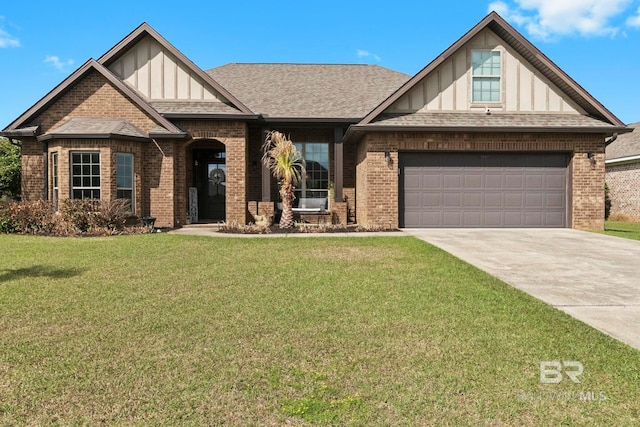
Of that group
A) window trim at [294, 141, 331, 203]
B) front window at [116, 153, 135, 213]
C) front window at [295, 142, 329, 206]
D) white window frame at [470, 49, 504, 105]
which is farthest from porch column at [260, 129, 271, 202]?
white window frame at [470, 49, 504, 105]

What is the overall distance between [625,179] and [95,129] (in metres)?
26.3

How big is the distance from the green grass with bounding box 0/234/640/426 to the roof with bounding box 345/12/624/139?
8935mm

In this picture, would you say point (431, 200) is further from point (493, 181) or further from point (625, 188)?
point (625, 188)

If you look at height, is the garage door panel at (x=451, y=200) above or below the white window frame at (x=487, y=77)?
below

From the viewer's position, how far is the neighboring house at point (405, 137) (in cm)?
1391

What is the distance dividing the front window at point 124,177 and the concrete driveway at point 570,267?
9700mm

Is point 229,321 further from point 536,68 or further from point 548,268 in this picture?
point 536,68

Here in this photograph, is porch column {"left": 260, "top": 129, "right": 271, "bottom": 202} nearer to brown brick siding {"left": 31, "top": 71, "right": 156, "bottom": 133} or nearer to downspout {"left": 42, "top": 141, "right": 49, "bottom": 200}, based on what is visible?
brown brick siding {"left": 31, "top": 71, "right": 156, "bottom": 133}

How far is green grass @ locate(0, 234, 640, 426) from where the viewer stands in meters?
2.69

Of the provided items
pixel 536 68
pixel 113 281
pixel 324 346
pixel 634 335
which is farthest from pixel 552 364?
pixel 536 68

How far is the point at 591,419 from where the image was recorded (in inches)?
102

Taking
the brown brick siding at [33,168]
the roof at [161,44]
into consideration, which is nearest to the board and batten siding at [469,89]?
the roof at [161,44]

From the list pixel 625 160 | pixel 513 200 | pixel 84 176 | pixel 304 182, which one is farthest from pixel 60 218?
pixel 625 160

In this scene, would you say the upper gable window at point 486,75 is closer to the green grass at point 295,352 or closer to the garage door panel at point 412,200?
the garage door panel at point 412,200
